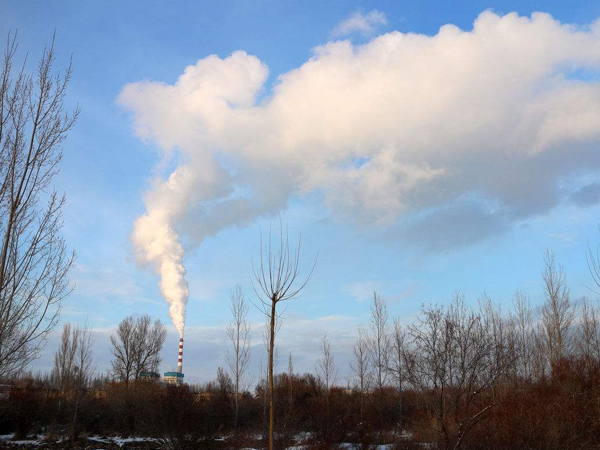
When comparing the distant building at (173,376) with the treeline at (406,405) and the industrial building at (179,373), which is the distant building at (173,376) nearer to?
the industrial building at (179,373)

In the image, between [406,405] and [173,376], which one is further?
[173,376]

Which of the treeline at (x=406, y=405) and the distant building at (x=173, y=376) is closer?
the treeline at (x=406, y=405)

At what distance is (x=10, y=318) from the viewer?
27.6 feet

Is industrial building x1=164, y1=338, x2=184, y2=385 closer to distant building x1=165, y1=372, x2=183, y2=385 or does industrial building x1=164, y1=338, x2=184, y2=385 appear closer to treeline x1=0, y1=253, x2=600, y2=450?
distant building x1=165, y1=372, x2=183, y2=385

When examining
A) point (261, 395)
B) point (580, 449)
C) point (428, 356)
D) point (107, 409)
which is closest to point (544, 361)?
point (580, 449)

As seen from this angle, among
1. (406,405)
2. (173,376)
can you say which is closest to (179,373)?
(173,376)

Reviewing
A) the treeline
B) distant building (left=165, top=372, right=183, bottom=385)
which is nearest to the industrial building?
distant building (left=165, top=372, right=183, bottom=385)

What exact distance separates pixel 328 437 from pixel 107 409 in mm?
15869

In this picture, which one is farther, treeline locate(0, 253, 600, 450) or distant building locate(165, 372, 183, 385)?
distant building locate(165, 372, 183, 385)

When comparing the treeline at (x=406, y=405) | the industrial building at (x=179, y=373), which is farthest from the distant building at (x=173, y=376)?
the treeline at (x=406, y=405)

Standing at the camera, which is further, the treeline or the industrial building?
the industrial building

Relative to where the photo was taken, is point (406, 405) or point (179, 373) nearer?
point (406, 405)

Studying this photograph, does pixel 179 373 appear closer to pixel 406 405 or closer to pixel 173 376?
pixel 173 376

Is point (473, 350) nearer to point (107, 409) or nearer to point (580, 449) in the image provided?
point (580, 449)
